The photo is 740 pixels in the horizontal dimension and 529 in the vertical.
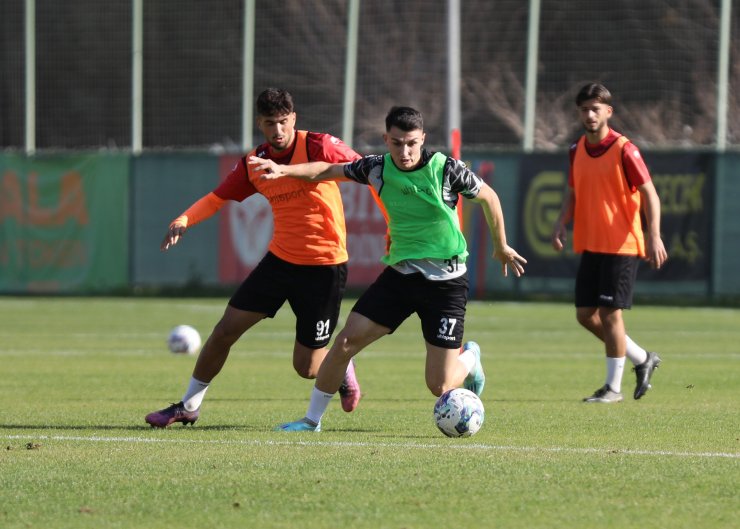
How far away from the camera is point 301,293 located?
9.48m

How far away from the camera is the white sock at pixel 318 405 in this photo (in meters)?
A: 8.94

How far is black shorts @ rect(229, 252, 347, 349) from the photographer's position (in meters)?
9.39

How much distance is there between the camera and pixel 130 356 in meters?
14.9

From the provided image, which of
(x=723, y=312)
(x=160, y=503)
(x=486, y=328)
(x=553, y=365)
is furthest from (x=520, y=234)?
(x=160, y=503)

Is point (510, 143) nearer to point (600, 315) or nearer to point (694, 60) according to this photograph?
point (694, 60)

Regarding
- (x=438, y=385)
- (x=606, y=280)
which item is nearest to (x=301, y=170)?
(x=438, y=385)

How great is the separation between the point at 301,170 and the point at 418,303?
1.07 m

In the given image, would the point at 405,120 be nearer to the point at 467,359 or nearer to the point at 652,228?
the point at 467,359

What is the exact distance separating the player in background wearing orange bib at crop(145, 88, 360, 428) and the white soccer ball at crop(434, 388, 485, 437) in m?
1.36

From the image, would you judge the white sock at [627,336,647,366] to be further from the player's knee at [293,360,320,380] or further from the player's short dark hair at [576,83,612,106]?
the player's knee at [293,360,320,380]

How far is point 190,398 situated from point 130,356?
569 centimetres

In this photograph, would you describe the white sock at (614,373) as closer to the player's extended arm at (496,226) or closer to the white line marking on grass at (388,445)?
the player's extended arm at (496,226)

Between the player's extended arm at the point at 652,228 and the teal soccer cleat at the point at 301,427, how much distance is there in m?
2.72

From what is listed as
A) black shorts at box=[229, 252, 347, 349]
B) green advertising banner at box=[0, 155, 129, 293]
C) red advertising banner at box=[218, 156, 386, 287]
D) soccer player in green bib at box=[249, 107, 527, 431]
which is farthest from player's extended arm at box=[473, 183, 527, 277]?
green advertising banner at box=[0, 155, 129, 293]
